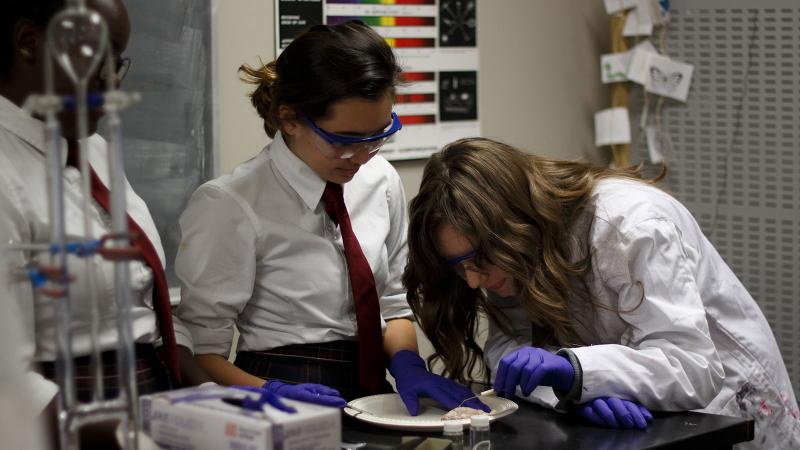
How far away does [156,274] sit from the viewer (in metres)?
1.79

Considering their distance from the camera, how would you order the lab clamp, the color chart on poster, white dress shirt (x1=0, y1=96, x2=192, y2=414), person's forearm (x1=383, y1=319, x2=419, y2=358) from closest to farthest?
1. the lab clamp
2. white dress shirt (x1=0, y1=96, x2=192, y2=414)
3. person's forearm (x1=383, y1=319, x2=419, y2=358)
4. the color chart on poster

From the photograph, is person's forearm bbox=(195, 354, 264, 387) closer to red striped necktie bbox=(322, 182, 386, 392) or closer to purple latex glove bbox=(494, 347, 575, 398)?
red striped necktie bbox=(322, 182, 386, 392)

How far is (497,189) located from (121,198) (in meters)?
1.05

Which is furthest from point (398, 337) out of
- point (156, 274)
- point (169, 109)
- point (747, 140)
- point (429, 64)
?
point (747, 140)

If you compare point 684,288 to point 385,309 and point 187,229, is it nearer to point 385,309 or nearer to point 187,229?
point 385,309

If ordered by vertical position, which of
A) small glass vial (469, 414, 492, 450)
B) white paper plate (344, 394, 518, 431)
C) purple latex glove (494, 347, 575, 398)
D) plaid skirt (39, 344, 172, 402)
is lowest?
white paper plate (344, 394, 518, 431)

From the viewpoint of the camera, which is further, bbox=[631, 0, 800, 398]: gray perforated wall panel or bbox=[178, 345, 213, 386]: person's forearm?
bbox=[631, 0, 800, 398]: gray perforated wall panel

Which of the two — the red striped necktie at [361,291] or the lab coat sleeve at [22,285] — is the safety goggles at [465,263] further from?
the lab coat sleeve at [22,285]

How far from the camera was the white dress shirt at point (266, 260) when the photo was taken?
208 cm

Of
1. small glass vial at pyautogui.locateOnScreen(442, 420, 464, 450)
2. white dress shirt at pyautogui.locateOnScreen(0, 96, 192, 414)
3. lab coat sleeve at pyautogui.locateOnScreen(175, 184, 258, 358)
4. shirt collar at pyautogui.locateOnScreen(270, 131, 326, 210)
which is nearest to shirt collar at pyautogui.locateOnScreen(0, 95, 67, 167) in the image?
white dress shirt at pyautogui.locateOnScreen(0, 96, 192, 414)

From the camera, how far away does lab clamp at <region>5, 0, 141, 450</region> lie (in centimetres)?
108

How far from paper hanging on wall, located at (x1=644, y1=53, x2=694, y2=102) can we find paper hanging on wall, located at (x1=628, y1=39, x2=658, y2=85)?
17 mm

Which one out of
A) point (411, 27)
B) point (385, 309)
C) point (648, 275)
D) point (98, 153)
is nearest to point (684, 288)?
point (648, 275)

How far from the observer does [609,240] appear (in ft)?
6.87
